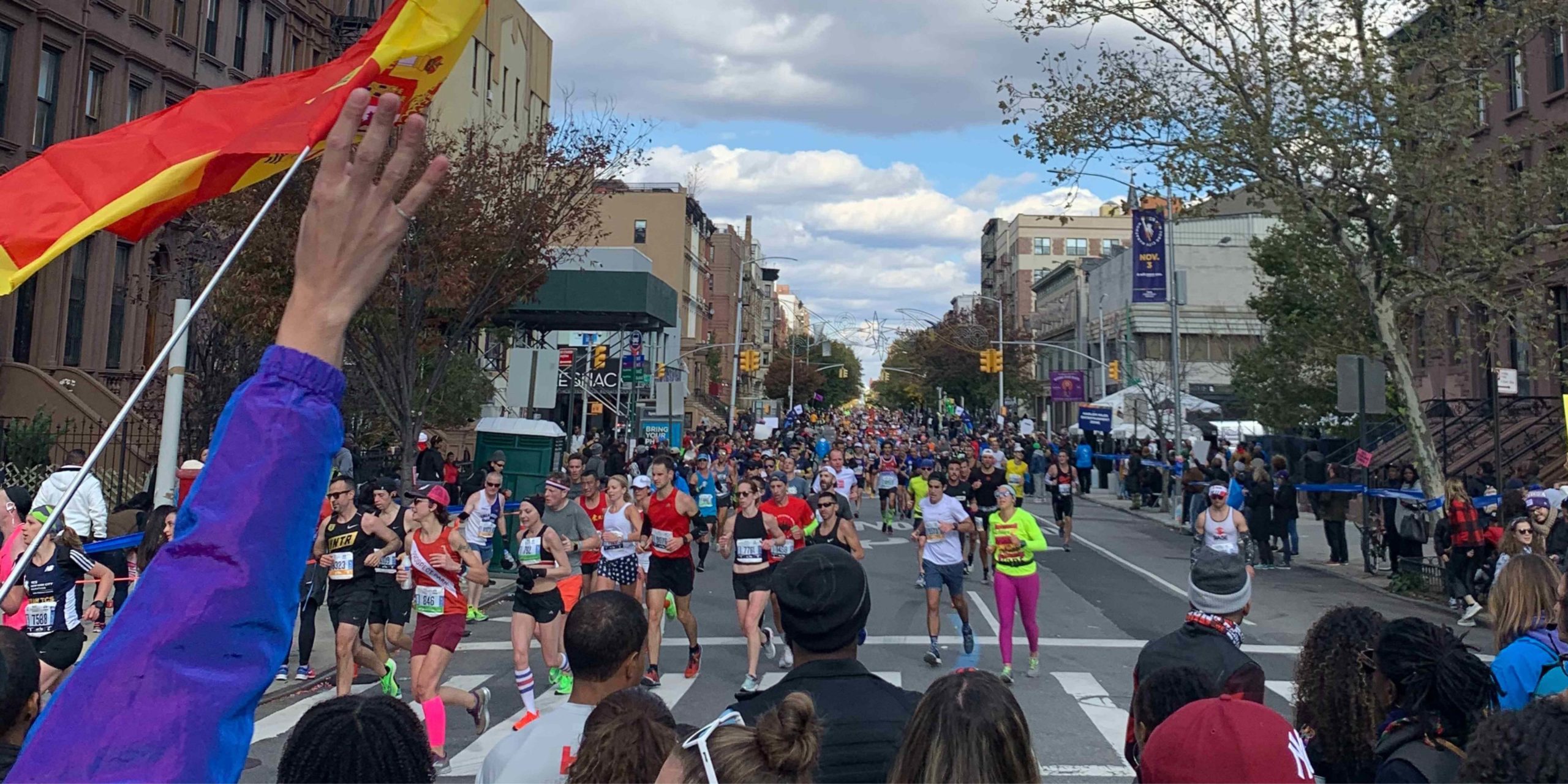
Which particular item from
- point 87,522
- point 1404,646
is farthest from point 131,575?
point 1404,646

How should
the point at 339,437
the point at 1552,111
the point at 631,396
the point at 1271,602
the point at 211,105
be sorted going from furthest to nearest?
1. the point at 631,396
2. the point at 1552,111
3. the point at 1271,602
4. the point at 211,105
5. the point at 339,437

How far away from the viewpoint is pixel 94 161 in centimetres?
375

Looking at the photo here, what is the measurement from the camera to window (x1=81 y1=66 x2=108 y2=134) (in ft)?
75.3

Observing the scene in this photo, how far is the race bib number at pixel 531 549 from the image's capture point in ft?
31.1

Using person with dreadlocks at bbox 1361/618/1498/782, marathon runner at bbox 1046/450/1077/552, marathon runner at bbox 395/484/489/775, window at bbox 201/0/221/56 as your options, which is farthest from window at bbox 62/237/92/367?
person with dreadlocks at bbox 1361/618/1498/782

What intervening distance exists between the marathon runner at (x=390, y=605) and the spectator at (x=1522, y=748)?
8017 millimetres

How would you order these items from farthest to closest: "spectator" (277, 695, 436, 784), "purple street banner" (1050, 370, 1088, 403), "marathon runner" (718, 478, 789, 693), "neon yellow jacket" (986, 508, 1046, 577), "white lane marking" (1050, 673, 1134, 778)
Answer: "purple street banner" (1050, 370, 1088, 403) → "neon yellow jacket" (986, 508, 1046, 577) → "marathon runner" (718, 478, 789, 693) → "white lane marking" (1050, 673, 1134, 778) → "spectator" (277, 695, 436, 784)

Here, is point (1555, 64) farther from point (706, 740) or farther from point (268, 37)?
point (706, 740)

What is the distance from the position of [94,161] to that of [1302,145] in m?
16.2

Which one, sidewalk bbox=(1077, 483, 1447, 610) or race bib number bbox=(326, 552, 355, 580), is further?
sidewalk bbox=(1077, 483, 1447, 610)

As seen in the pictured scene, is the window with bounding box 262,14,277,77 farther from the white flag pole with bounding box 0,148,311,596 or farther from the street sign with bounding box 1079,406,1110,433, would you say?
the white flag pole with bounding box 0,148,311,596

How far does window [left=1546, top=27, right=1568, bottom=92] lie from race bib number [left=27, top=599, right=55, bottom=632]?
31423 mm

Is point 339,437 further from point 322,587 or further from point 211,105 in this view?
point 322,587

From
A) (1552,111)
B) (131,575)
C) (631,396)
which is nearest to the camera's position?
(131,575)
